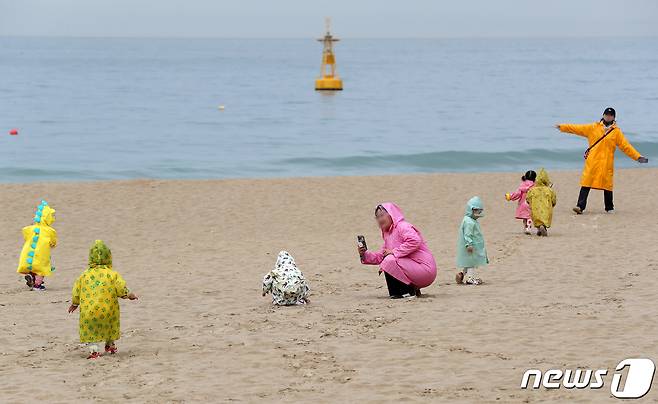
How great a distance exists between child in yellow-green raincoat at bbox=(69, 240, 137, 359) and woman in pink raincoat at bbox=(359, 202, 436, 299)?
305cm

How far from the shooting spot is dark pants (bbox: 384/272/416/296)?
12.4m

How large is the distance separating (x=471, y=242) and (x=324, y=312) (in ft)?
7.35

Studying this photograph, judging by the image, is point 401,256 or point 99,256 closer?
point 99,256

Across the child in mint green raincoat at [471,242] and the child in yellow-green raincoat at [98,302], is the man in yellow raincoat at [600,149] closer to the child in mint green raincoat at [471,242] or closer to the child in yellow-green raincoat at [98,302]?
the child in mint green raincoat at [471,242]

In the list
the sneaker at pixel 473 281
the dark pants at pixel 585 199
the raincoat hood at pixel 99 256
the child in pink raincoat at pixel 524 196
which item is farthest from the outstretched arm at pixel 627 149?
the raincoat hood at pixel 99 256

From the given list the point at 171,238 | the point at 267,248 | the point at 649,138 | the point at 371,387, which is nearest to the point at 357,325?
the point at 371,387

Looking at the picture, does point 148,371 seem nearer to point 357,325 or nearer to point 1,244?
point 357,325

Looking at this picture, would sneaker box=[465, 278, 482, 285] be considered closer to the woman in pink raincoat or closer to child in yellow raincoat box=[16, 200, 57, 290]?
the woman in pink raincoat

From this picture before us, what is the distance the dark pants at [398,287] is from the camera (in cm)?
1238

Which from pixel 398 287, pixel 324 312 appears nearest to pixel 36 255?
pixel 324 312

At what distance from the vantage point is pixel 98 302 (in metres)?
9.84

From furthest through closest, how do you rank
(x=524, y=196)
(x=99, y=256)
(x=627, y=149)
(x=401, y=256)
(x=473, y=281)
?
(x=627, y=149), (x=524, y=196), (x=473, y=281), (x=401, y=256), (x=99, y=256)

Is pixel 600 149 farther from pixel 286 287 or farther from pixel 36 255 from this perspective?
pixel 36 255

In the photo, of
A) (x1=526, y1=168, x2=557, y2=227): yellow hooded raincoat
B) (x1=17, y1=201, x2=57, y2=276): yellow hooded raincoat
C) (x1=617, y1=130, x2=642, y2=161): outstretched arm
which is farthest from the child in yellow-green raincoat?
(x1=617, y1=130, x2=642, y2=161): outstretched arm
